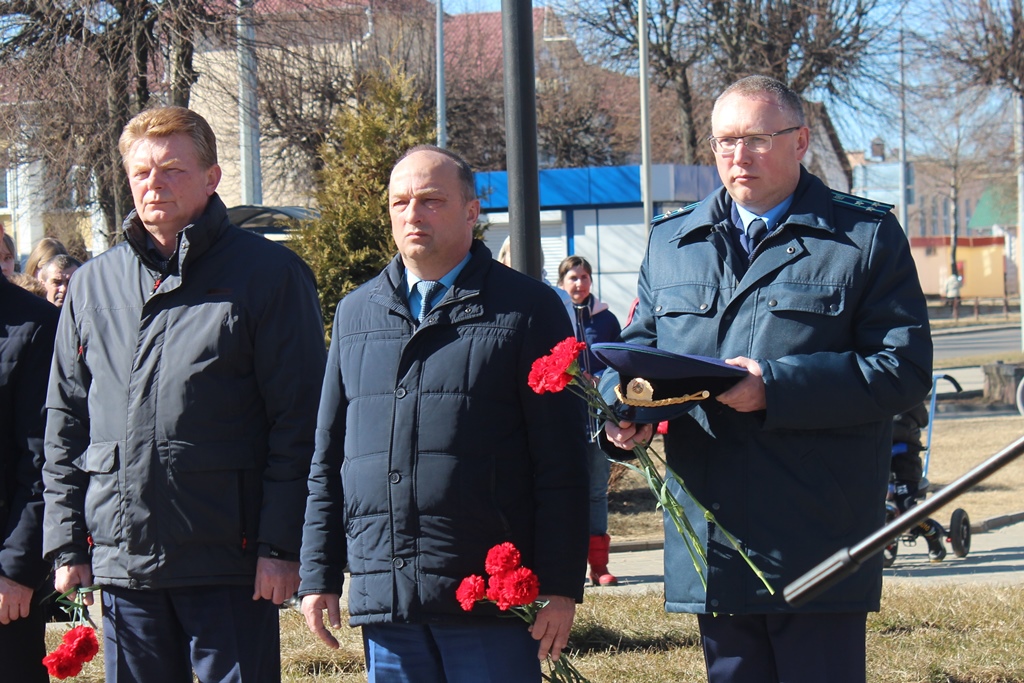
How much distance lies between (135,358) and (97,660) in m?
2.68

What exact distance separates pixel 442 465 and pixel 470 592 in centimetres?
32

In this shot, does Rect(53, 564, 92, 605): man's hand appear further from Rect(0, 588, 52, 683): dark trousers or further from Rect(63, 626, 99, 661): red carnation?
Rect(0, 588, 52, 683): dark trousers

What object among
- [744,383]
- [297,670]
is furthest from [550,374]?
[297,670]

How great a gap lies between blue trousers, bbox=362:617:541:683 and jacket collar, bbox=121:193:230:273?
3.75 ft

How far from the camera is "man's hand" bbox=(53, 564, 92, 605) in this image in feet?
10.7

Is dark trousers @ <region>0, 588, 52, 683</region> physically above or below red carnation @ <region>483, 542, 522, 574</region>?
below

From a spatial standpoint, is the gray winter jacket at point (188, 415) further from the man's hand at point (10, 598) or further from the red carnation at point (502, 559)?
the red carnation at point (502, 559)

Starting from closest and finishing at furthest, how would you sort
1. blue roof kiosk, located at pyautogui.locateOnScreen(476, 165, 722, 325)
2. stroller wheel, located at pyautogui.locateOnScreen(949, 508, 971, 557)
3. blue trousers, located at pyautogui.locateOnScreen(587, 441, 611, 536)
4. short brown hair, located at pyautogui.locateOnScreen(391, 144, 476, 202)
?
1. short brown hair, located at pyautogui.locateOnScreen(391, 144, 476, 202)
2. blue trousers, located at pyautogui.locateOnScreen(587, 441, 611, 536)
3. stroller wheel, located at pyautogui.locateOnScreen(949, 508, 971, 557)
4. blue roof kiosk, located at pyautogui.locateOnScreen(476, 165, 722, 325)

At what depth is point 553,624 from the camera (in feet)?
9.41

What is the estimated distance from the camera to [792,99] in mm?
2953

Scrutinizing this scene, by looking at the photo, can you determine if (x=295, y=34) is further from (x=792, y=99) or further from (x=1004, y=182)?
(x=1004, y=182)

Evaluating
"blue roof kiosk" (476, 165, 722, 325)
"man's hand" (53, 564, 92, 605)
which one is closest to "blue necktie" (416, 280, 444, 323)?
"man's hand" (53, 564, 92, 605)

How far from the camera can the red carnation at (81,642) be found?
315 centimetres

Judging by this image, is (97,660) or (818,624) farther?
(97,660)
